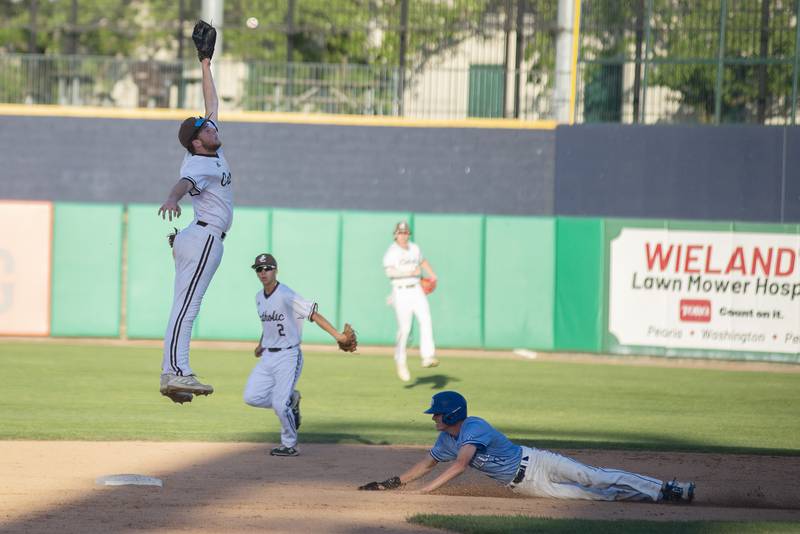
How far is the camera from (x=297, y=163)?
25.8 metres

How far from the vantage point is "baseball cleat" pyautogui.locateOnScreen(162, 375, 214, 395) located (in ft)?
26.0

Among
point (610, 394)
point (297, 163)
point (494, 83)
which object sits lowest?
point (610, 394)

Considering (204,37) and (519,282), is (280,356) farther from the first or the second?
(519,282)

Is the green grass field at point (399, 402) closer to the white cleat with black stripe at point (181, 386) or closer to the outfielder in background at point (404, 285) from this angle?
the outfielder in background at point (404, 285)

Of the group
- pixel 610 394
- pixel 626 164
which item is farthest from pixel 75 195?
pixel 610 394

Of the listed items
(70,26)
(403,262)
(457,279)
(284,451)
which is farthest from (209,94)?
(70,26)

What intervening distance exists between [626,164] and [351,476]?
49.9 feet

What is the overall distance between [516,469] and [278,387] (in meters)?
3.08

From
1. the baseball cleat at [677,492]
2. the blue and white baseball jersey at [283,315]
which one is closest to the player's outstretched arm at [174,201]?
the blue and white baseball jersey at [283,315]

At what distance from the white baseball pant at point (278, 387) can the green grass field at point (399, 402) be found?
48.4 inches

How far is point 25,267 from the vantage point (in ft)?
72.3

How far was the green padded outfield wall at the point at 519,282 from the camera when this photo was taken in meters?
22.1

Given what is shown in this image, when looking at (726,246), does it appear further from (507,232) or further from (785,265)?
(507,232)

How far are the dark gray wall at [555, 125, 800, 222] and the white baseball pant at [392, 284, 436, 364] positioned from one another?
8.68 meters
